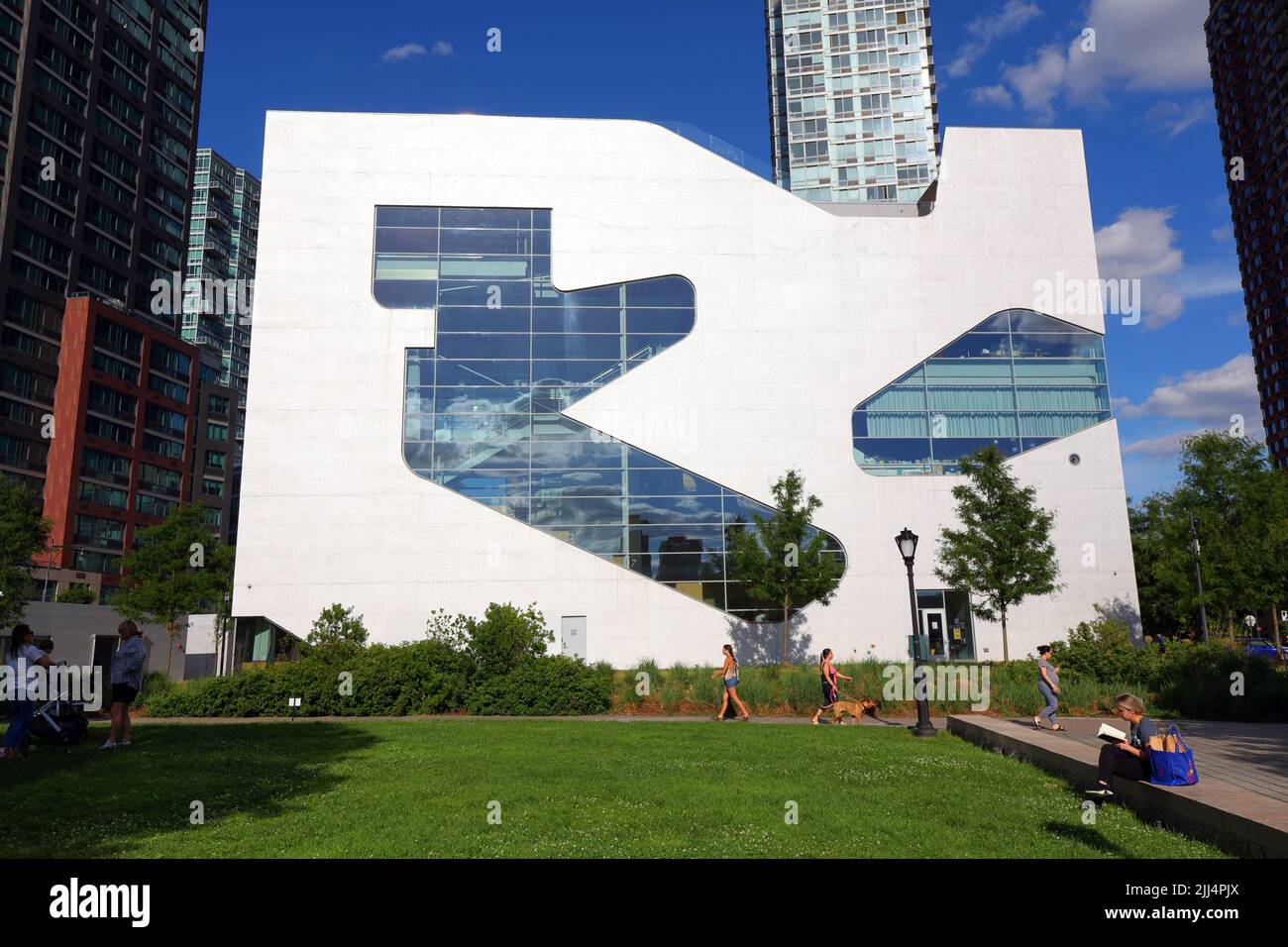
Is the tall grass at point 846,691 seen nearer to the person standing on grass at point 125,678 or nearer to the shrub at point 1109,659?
the shrub at point 1109,659

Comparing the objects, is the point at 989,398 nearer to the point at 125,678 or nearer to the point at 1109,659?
the point at 1109,659

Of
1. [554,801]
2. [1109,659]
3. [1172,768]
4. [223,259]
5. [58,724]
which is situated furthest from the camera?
[223,259]

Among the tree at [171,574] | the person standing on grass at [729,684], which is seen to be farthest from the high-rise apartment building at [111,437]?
the person standing on grass at [729,684]

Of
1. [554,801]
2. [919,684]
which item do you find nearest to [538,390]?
[919,684]

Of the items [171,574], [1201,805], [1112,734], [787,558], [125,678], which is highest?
[171,574]

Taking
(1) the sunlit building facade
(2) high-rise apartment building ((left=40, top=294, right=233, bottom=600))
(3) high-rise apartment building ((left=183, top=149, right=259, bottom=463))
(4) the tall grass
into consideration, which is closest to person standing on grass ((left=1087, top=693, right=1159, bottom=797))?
(4) the tall grass

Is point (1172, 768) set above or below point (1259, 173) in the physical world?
below

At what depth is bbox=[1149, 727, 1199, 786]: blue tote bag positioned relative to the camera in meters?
8.27

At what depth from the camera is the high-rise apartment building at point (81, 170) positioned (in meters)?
66.9

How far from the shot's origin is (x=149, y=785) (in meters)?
10.2

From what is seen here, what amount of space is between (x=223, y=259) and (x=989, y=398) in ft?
392

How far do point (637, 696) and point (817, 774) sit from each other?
39.6ft

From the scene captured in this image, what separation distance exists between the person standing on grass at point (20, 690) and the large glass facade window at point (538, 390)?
20.9 meters
